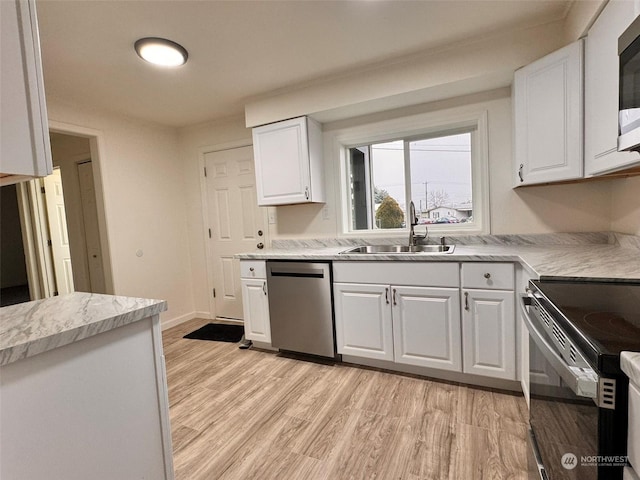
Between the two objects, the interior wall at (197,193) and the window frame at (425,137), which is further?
the interior wall at (197,193)

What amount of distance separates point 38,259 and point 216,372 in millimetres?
3185

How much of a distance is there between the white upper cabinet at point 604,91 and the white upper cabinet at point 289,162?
192 centimetres

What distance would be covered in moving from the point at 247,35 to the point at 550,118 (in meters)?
1.97

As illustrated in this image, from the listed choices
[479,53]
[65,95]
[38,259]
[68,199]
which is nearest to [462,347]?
[479,53]

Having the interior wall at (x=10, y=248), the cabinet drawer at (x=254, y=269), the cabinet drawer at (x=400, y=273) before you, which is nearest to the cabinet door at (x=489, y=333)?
the cabinet drawer at (x=400, y=273)

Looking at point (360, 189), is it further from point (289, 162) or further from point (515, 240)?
point (515, 240)

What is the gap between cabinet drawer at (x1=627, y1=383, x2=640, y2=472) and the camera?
601 millimetres

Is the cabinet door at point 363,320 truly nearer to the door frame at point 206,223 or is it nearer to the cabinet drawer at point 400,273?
the cabinet drawer at point 400,273

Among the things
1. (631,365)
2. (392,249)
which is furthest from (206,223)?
(631,365)

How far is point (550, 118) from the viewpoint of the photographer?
1.86 metres

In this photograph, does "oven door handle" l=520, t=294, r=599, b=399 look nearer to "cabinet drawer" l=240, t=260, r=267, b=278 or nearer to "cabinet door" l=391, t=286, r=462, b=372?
"cabinet door" l=391, t=286, r=462, b=372

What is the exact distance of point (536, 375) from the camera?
121 centimetres

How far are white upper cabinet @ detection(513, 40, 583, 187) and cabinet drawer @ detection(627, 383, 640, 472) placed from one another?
63.2 inches

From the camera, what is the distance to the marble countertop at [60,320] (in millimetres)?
779
